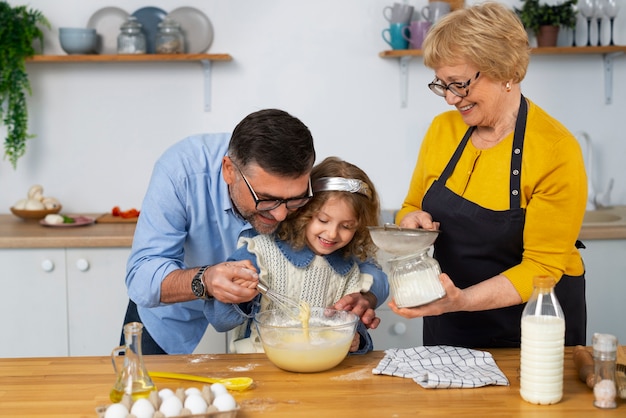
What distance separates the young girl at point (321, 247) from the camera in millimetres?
2271

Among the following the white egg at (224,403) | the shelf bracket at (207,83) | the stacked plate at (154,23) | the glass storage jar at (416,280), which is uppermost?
the stacked plate at (154,23)

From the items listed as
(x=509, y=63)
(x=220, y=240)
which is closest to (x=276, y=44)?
(x=220, y=240)

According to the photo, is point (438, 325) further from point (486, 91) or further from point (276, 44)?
point (276, 44)

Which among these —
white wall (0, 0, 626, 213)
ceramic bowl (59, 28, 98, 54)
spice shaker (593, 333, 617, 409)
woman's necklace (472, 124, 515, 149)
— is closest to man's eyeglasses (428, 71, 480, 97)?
woman's necklace (472, 124, 515, 149)

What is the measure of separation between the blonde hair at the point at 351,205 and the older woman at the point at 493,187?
11cm

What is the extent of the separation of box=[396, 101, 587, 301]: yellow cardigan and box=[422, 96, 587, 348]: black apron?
2 centimetres

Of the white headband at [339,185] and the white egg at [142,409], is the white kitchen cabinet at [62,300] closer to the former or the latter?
the white headband at [339,185]

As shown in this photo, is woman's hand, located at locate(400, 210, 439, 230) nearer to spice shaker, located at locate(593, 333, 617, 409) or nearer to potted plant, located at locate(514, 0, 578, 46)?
spice shaker, located at locate(593, 333, 617, 409)

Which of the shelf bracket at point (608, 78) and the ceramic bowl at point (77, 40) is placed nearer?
the ceramic bowl at point (77, 40)

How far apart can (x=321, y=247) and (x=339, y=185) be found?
180 mm

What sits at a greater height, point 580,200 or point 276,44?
point 276,44

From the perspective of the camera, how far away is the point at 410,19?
3.91 m

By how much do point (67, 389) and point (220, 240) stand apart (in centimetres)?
71

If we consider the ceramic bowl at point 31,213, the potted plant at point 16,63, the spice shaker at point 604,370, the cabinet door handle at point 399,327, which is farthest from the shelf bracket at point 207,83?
the spice shaker at point 604,370
